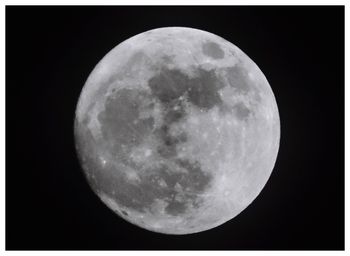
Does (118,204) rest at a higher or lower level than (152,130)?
lower

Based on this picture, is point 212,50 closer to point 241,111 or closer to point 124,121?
point 241,111

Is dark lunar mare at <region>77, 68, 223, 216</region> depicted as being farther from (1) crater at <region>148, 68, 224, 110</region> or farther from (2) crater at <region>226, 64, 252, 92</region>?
(2) crater at <region>226, 64, 252, 92</region>

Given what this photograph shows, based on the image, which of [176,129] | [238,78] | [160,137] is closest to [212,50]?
[238,78]

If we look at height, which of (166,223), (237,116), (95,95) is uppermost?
(95,95)

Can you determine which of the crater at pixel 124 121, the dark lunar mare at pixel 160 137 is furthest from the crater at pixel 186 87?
the crater at pixel 124 121

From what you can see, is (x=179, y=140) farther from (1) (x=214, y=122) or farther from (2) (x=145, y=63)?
(2) (x=145, y=63)

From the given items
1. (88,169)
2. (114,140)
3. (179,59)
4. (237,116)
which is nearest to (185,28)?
(179,59)

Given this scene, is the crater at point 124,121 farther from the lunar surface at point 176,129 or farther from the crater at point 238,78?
the crater at point 238,78
